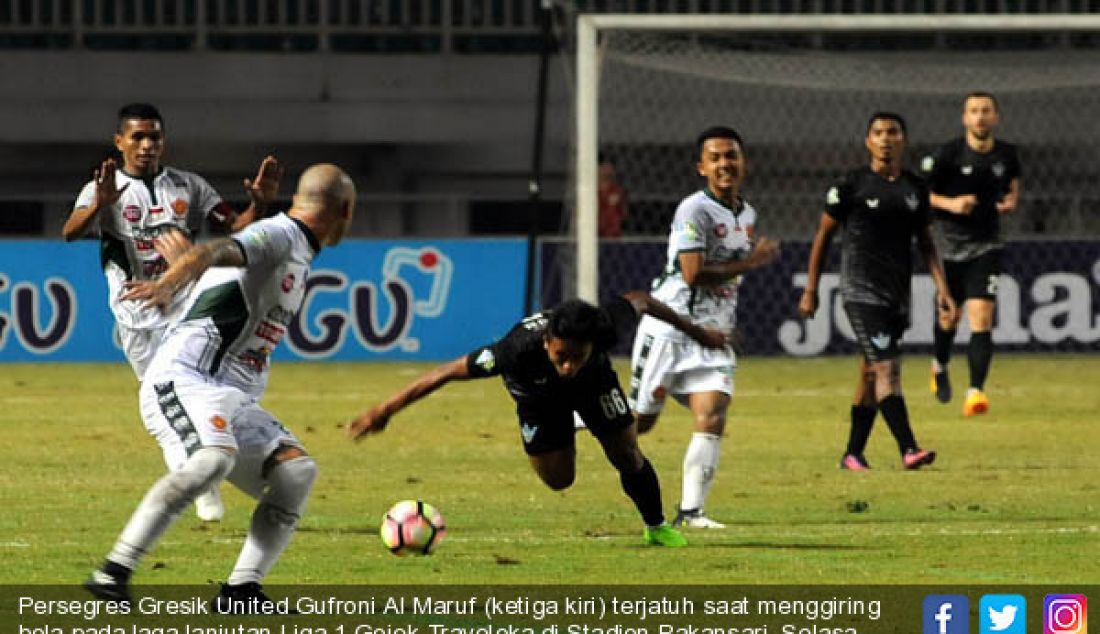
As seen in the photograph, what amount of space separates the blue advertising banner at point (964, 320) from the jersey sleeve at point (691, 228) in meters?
12.1

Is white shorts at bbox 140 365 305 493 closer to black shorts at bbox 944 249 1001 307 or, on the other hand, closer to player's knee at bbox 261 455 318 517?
player's knee at bbox 261 455 318 517

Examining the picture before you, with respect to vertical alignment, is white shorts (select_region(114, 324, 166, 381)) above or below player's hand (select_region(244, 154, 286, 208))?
below

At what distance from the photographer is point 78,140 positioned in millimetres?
30156

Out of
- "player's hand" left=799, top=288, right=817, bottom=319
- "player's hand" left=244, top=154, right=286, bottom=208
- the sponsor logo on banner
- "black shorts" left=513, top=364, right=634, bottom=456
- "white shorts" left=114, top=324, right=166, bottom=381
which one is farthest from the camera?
the sponsor logo on banner

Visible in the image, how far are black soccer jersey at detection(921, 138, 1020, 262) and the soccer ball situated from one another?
811 centimetres

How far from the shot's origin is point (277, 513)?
8531 millimetres

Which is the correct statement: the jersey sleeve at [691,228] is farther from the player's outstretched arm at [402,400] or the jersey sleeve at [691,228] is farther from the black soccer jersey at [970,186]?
the black soccer jersey at [970,186]

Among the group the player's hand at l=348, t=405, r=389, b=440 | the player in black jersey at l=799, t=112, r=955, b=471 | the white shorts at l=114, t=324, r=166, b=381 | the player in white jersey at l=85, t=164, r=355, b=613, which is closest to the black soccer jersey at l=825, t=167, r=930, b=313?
the player in black jersey at l=799, t=112, r=955, b=471

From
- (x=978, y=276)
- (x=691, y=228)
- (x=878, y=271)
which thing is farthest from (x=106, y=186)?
(x=978, y=276)

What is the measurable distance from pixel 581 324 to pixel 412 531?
3.52ft

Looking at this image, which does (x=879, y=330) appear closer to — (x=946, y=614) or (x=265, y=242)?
(x=946, y=614)

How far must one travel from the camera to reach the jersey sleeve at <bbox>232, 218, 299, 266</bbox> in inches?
A: 330

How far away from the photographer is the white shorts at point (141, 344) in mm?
12359

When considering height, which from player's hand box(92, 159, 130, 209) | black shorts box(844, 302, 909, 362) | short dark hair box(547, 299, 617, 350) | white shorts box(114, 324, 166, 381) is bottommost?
black shorts box(844, 302, 909, 362)
